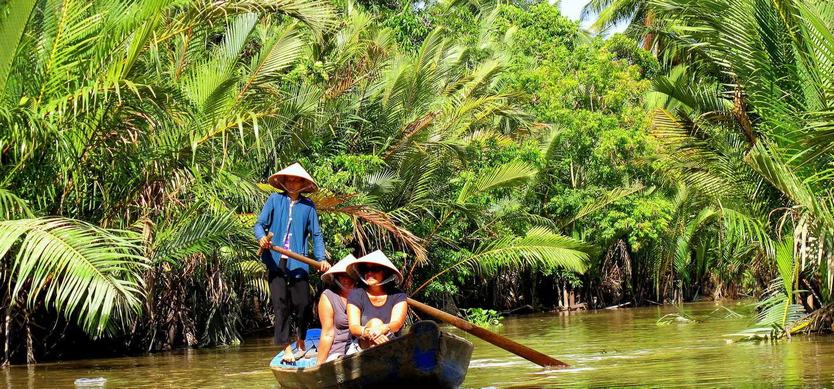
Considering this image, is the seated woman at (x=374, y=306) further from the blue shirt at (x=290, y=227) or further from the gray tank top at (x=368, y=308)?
the blue shirt at (x=290, y=227)

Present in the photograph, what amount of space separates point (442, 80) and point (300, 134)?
5.23m

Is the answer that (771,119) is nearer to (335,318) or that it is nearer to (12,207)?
(335,318)

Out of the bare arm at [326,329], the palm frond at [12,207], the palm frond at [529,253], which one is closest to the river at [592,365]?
the bare arm at [326,329]

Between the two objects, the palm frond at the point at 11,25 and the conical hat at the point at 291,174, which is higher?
the palm frond at the point at 11,25

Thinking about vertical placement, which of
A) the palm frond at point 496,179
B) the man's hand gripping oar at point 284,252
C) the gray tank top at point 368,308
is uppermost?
the palm frond at point 496,179

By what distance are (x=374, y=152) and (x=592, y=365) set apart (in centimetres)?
1054

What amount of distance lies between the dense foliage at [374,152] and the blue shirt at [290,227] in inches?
48.9

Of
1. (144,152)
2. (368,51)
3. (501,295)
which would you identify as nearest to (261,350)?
(144,152)

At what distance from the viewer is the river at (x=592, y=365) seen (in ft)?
32.3

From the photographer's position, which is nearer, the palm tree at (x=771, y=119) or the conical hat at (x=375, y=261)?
the conical hat at (x=375, y=261)

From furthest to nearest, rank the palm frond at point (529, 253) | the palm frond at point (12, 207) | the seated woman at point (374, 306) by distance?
the palm frond at point (529, 253), the palm frond at point (12, 207), the seated woman at point (374, 306)

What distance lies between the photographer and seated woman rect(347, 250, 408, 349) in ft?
31.1

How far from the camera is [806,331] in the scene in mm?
13930

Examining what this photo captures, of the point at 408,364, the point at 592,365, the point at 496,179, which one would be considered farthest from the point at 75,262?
the point at 496,179
